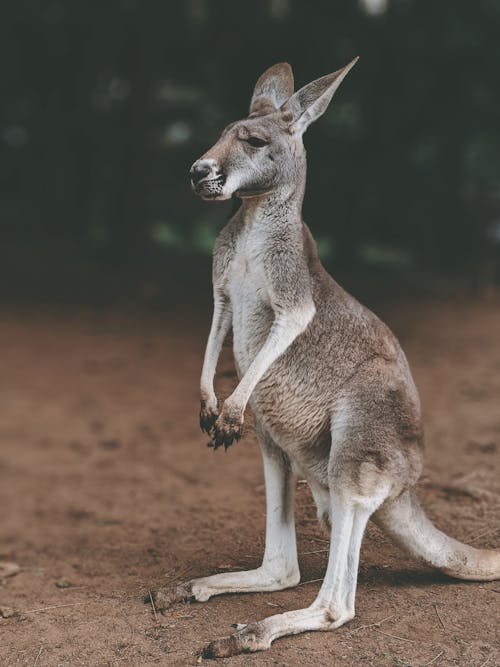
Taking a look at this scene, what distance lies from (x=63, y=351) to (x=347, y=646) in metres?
6.01

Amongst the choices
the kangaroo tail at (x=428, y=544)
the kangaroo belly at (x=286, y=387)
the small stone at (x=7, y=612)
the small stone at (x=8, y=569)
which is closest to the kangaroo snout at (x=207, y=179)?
the kangaroo belly at (x=286, y=387)

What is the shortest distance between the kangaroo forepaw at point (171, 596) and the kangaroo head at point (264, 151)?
162 centimetres

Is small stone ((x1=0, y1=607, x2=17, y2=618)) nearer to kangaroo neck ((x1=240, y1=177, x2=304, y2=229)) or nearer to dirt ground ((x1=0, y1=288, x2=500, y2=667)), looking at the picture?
dirt ground ((x1=0, y1=288, x2=500, y2=667))

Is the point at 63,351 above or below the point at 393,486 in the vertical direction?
above

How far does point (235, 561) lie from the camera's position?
385cm

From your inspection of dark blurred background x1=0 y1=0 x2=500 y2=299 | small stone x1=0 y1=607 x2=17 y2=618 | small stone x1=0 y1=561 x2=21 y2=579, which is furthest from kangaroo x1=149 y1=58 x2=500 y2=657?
dark blurred background x1=0 y1=0 x2=500 y2=299

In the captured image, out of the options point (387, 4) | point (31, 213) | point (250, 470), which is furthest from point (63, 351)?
point (387, 4)

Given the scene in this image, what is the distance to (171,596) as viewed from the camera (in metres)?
3.29

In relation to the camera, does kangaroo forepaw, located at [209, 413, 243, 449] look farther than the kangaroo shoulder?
No

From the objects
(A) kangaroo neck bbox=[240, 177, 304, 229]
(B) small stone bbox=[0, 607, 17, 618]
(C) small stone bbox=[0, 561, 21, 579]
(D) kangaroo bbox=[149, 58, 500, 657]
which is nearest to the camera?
(D) kangaroo bbox=[149, 58, 500, 657]

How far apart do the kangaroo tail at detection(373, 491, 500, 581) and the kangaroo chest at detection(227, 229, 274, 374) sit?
2.75 feet

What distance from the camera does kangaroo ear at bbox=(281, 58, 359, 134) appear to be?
10.1 feet

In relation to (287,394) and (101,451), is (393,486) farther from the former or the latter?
(101,451)

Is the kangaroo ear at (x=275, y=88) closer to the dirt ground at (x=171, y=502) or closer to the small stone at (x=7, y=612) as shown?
the dirt ground at (x=171, y=502)
